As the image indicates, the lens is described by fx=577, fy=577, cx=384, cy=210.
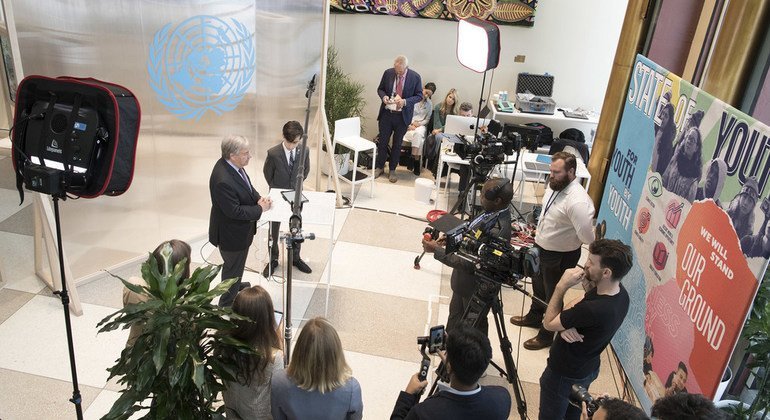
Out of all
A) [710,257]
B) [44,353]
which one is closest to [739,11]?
[710,257]

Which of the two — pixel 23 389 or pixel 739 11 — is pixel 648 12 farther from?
pixel 23 389

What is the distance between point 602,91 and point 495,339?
481 cm

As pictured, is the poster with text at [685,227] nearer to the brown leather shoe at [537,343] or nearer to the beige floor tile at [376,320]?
the brown leather shoe at [537,343]

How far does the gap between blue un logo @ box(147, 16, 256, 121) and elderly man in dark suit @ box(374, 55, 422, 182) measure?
6.96 ft

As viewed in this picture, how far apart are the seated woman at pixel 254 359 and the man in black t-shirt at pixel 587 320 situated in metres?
1.45

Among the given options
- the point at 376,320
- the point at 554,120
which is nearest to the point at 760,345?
the point at 376,320

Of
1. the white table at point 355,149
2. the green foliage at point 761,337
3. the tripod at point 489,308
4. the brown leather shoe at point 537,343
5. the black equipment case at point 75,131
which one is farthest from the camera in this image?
the white table at point 355,149

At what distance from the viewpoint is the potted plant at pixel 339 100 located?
23.1 feet

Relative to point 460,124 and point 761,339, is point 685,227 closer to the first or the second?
point 761,339

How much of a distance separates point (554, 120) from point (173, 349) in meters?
6.47

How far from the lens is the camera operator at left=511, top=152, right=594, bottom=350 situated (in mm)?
3848

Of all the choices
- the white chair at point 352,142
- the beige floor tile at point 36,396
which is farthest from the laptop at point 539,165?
the beige floor tile at point 36,396

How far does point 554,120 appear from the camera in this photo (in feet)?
24.9

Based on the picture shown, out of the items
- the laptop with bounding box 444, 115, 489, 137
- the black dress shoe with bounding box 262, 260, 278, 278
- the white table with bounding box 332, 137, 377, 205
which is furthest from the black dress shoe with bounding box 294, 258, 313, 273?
the laptop with bounding box 444, 115, 489, 137
